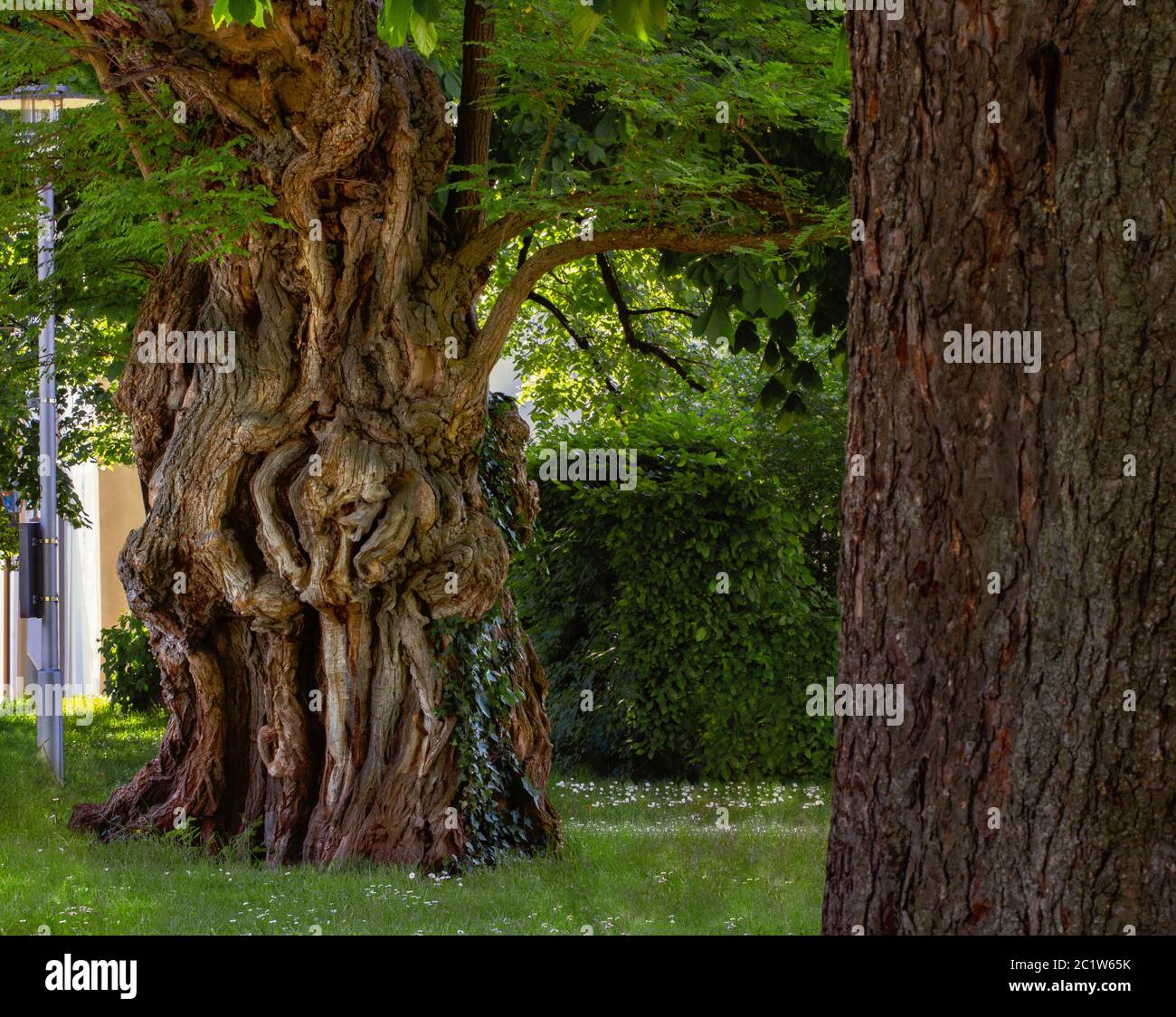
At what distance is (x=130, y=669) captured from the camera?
16984 mm

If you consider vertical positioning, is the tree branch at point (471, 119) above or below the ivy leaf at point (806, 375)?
above

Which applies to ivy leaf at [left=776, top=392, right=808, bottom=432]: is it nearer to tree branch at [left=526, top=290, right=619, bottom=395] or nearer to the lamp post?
tree branch at [left=526, top=290, right=619, bottom=395]

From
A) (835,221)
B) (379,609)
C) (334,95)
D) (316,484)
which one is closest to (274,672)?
(379,609)

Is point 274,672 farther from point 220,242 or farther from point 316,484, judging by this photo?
point 220,242

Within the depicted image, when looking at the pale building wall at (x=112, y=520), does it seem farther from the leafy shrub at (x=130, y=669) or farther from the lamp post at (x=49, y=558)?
the lamp post at (x=49, y=558)

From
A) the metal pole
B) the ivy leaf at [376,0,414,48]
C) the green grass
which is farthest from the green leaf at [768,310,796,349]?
the metal pole

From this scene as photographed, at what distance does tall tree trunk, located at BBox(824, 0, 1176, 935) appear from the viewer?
3.41 meters

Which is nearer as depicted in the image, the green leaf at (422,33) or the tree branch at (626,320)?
the green leaf at (422,33)

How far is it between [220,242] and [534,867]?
13.2 ft

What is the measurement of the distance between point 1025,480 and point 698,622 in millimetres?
8845

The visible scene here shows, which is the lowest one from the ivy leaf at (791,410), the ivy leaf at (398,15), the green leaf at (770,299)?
the ivy leaf at (791,410)

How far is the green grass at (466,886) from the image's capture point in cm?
710

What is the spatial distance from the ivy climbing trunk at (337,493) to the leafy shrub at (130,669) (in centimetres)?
791

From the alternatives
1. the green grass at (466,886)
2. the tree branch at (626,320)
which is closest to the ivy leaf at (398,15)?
the green grass at (466,886)
